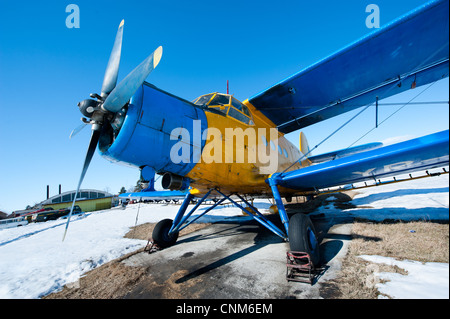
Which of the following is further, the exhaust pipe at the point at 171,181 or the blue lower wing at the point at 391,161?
the exhaust pipe at the point at 171,181

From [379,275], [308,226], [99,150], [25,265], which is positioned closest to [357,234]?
[308,226]

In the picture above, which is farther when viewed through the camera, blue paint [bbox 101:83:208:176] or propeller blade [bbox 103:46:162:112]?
blue paint [bbox 101:83:208:176]

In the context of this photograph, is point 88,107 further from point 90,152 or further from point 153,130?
point 153,130

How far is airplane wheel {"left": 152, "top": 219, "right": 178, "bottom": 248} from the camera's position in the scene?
241 inches

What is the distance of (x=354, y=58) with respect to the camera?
15.9 feet

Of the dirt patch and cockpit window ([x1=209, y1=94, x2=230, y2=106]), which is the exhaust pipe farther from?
cockpit window ([x1=209, y1=94, x2=230, y2=106])

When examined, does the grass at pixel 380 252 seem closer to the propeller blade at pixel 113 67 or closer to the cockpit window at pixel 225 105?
the cockpit window at pixel 225 105

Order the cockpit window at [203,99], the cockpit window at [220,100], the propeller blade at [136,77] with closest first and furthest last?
the propeller blade at [136,77]
the cockpit window at [220,100]
the cockpit window at [203,99]

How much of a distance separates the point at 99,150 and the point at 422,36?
7077 millimetres

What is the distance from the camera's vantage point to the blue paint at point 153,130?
323cm

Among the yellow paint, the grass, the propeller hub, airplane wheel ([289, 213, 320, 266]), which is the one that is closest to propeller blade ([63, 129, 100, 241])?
the propeller hub

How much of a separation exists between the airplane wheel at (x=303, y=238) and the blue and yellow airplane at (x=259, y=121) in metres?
0.02

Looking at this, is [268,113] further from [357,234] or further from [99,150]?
[99,150]

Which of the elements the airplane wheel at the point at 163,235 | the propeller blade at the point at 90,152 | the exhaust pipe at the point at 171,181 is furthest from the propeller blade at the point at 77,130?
the airplane wheel at the point at 163,235
